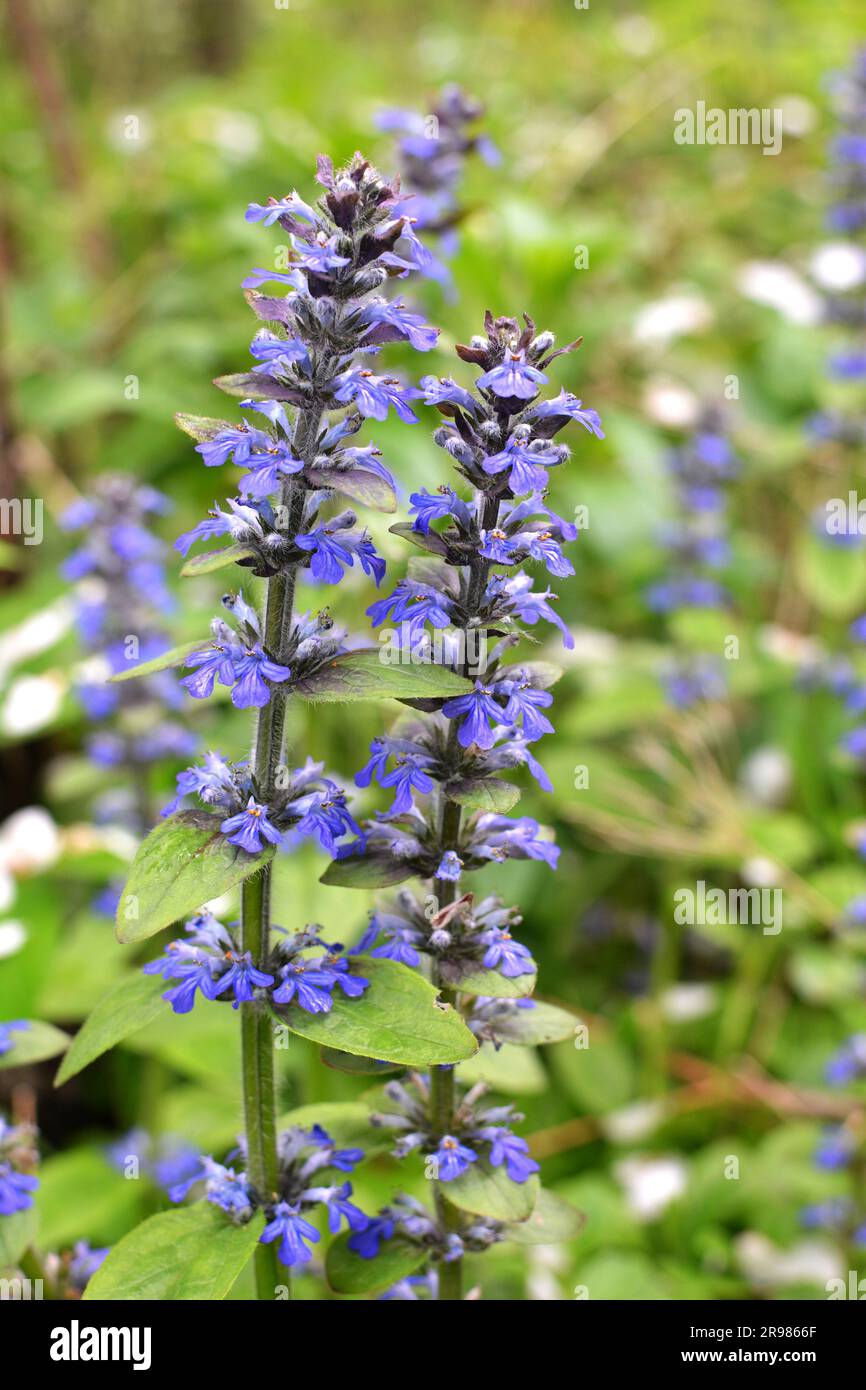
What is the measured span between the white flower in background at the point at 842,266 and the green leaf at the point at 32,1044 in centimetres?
445

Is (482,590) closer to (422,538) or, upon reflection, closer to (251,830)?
(422,538)

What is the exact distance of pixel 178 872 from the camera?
1.88 meters

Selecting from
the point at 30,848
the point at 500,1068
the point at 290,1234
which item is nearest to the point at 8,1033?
the point at 290,1234

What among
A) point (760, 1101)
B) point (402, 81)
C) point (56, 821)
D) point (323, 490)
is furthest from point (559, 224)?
point (402, 81)

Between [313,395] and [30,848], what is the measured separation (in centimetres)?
280

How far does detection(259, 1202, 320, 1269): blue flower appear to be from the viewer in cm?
204

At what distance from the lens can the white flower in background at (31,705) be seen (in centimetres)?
448

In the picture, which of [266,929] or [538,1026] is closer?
[266,929]

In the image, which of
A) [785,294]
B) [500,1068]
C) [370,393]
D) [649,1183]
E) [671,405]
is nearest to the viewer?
[370,393]

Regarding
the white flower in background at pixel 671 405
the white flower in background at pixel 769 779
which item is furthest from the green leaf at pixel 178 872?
the white flower in background at pixel 671 405

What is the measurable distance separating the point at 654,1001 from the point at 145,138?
→ 21.4ft

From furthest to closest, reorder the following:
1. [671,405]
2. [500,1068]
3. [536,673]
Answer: [671,405] → [500,1068] → [536,673]

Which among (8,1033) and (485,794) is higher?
(485,794)
